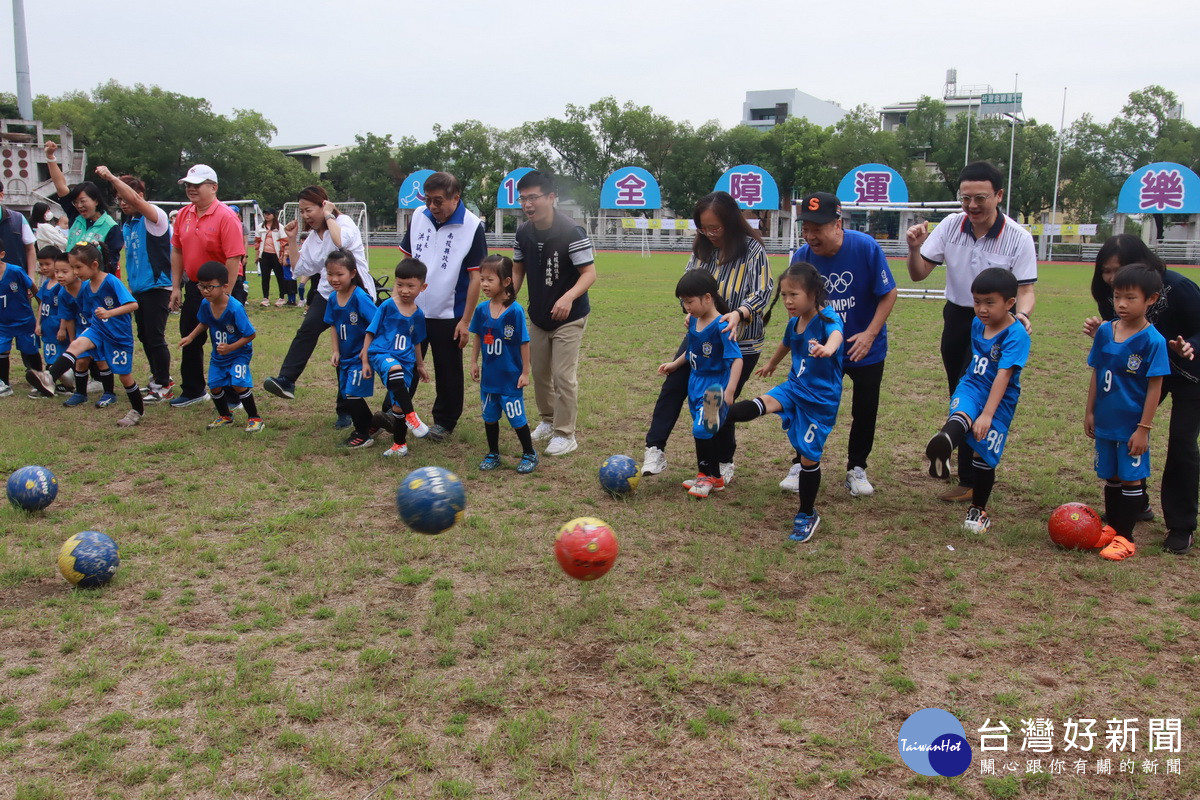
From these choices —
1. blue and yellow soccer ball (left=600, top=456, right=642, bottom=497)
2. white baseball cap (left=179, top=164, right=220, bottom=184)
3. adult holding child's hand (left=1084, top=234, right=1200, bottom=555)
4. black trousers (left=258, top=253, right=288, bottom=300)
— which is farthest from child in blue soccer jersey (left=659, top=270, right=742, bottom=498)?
black trousers (left=258, top=253, right=288, bottom=300)

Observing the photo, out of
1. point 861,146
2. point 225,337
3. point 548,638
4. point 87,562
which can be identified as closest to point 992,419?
point 548,638

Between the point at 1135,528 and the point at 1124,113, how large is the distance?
211 feet

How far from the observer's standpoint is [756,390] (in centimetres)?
1034

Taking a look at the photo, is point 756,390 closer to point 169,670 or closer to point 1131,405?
point 1131,405

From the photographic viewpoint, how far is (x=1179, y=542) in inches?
208

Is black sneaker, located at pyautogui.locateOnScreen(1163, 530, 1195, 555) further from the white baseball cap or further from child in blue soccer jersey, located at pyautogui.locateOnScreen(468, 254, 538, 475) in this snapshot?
the white baseball cap

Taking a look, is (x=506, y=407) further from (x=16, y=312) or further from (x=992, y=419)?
(x=16, y=312)

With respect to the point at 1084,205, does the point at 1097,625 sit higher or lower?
lower

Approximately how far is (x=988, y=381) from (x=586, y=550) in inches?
117

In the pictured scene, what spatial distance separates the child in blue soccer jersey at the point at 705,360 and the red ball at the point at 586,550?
1602mm

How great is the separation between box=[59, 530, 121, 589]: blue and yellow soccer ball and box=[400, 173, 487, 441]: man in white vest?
349 centimetres

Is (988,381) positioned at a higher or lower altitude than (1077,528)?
higher

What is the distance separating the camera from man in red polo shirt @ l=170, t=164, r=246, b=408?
8.20 meters

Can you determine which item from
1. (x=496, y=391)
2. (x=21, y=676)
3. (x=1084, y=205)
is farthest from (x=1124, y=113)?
(x=21, y=676)
